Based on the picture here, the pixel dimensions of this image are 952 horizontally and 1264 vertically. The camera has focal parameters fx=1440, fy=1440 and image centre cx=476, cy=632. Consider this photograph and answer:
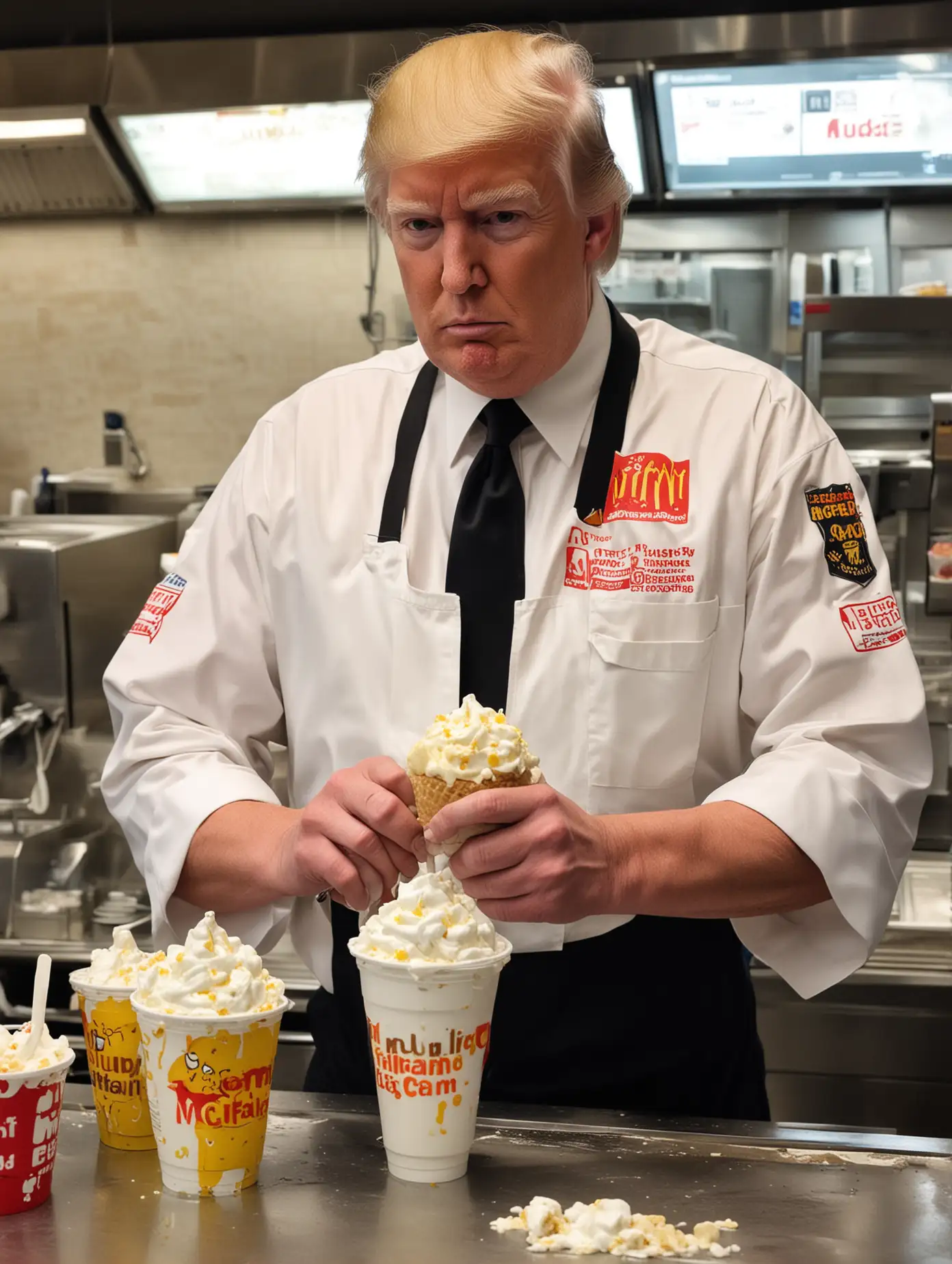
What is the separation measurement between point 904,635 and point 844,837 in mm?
286

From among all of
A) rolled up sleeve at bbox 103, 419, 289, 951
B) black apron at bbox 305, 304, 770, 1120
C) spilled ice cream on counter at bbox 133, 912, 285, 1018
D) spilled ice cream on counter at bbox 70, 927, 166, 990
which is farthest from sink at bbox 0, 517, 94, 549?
spilled ice cream on counter at bbox 133, 912, 285, 1018

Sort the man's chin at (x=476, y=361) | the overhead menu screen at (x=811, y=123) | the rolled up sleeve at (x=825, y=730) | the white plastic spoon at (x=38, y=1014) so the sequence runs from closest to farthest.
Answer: the white plastic spoon at (x=38, y=1014) → the rolled up sleeve at (x=825, y=730) → the man's chin at (x=476, y=361) → the overhead menu screen at (x=811, y=123)

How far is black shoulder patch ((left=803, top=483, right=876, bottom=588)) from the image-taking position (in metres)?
1.63

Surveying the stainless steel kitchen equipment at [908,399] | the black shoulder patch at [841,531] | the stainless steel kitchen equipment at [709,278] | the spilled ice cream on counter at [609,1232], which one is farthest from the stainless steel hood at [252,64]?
the spilled ice cream on counter at [609,1232]

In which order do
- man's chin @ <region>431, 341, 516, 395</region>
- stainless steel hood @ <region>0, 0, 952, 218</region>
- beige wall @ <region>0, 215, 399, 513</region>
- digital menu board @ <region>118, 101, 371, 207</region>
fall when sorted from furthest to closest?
beige wall @ <region>0, 215, 399, 513</region> → digital menu board @ <region>118, 101, 371, 207</region> → stainless steel hood @ <region>0, 0, 952, 218</region> → man's chin @ <region>431, 341, 516, 395</region>

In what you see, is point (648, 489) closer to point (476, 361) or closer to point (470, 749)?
point (476, 361)

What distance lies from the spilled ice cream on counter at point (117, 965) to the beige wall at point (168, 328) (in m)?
3.14

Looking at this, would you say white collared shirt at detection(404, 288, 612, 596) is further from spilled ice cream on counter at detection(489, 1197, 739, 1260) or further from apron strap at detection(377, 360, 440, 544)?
spilled ice cream on counter at detection(489, 1197, 739, 1260)

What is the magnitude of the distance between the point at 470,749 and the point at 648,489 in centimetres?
52

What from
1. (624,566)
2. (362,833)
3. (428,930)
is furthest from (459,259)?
(428,930)

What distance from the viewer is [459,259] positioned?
61.2 inches

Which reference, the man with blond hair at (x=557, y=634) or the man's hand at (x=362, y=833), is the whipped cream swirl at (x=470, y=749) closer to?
the man's hand at (x=362, y=833)

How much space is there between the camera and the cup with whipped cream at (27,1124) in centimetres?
120

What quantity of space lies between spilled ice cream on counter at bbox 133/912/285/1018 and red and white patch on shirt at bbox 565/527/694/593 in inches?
24.9
